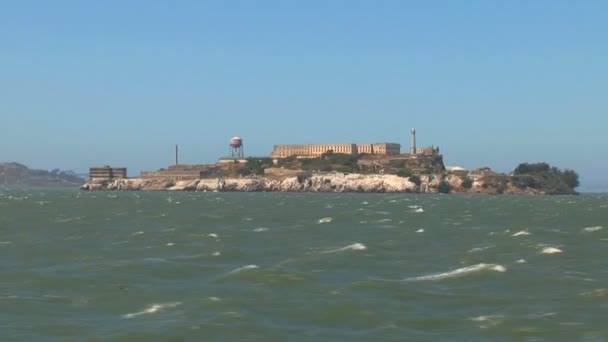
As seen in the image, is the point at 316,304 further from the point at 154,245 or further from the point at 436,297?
the point at 154,245

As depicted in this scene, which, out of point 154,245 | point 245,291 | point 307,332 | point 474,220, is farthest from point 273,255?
point 474,220

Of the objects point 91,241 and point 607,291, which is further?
point 91,241

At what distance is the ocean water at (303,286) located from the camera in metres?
32.0

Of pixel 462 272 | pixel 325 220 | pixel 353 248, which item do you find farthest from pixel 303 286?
pixel 325 220

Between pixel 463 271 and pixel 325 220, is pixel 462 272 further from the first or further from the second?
pixel 325 220

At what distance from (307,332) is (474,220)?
60.1 meters

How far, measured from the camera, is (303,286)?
4072 cm

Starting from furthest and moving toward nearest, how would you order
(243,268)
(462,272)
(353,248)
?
(353,248) → (243,268) → (462,272)

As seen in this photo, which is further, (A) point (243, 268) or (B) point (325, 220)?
(B) point (325, 220)

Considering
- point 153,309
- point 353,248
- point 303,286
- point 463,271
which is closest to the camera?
point 153,309

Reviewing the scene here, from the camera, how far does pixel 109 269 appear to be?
4622 cm

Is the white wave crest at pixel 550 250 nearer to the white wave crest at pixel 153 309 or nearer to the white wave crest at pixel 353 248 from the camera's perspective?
the white wave crest at pixel 353 248

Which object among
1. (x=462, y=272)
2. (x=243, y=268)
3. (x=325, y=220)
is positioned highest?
(x=325, y=220)

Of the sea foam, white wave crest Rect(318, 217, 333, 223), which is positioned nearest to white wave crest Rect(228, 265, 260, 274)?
the sea foam
